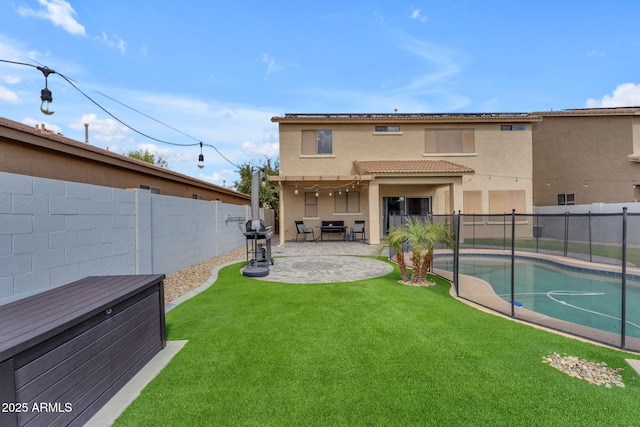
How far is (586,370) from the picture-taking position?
310 cm

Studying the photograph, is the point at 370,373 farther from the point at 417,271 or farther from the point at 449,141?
the point at 449,141

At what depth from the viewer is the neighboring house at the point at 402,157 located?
15969mm

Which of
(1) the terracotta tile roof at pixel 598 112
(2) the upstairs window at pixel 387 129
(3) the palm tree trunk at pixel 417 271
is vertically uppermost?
(1) the terracotta tile roof at pixel 598 112

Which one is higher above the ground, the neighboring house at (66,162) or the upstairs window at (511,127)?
the upstairs window at (511,127)

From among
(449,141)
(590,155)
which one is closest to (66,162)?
(449,141)

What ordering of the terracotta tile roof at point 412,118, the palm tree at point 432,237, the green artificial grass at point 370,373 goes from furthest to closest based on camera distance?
the terracotta tile roof at point 412,118
the palm tree at point 432,237
the green artificial grass at point 370,373

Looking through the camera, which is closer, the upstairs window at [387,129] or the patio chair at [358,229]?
the patio chair at [358,229]

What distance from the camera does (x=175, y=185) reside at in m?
13.3

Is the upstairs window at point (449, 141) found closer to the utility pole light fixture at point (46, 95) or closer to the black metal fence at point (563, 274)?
the black metal fence at point (563, 274)

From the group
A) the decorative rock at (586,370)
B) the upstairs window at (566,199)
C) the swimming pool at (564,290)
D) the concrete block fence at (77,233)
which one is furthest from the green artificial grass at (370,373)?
the upstairs window at (566,199)

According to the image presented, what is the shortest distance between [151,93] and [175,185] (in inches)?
158

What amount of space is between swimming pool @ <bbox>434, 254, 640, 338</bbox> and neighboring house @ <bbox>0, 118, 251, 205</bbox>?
10384 mm

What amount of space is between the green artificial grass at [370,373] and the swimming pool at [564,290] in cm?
235

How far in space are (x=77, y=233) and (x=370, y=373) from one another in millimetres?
4569
